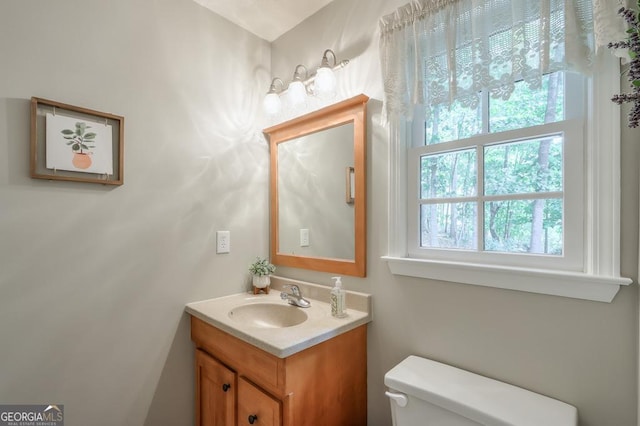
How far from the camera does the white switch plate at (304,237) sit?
5.60 ft

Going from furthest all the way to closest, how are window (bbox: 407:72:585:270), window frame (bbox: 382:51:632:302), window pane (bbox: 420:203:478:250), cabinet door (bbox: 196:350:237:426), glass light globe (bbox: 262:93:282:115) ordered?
glass light globe (bbox: 262:93:282:115), cabinet door (bbox: 196:350:237:426), window pane (bbox: 420:203:478:250), window (bbox: 407:72:585:270), window frame (bbox: 382:51:632:302)

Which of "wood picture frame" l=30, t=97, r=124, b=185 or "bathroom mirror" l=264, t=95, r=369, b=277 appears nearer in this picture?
"wood picture frame" l=30, t=97, r=124, b=185

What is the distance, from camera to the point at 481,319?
1096 millimetres

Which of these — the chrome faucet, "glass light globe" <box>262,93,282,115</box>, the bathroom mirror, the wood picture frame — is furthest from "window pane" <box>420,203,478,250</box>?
the wood picture frame

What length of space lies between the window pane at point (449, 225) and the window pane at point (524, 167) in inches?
4.8

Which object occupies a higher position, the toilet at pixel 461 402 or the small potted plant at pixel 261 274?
the small potted plant at pixel 261 274

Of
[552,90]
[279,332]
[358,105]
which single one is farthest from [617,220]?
[279,332]

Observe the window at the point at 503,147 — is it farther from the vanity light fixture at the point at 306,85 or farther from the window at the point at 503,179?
the vanity light fixture at the point at 306,85

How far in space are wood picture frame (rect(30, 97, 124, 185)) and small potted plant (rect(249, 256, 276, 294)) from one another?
799 mm

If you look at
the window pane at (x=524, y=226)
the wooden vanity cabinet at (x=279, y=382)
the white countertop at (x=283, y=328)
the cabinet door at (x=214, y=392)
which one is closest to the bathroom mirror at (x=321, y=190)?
the white countertop at (x=283, y=328)

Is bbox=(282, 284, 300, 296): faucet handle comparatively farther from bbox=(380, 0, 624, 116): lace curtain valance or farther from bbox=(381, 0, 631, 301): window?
bbox=(380, 0, 624, 116): lace curtain valance

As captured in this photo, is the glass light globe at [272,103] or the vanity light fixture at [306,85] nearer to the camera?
the vanity light fixture at [306,85]

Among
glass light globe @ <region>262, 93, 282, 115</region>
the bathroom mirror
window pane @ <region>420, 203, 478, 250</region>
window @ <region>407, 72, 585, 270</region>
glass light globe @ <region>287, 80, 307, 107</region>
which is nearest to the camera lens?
window @ <region>407, 72, 585, 270</region>

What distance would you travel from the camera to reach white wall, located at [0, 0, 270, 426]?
3.61 feet
